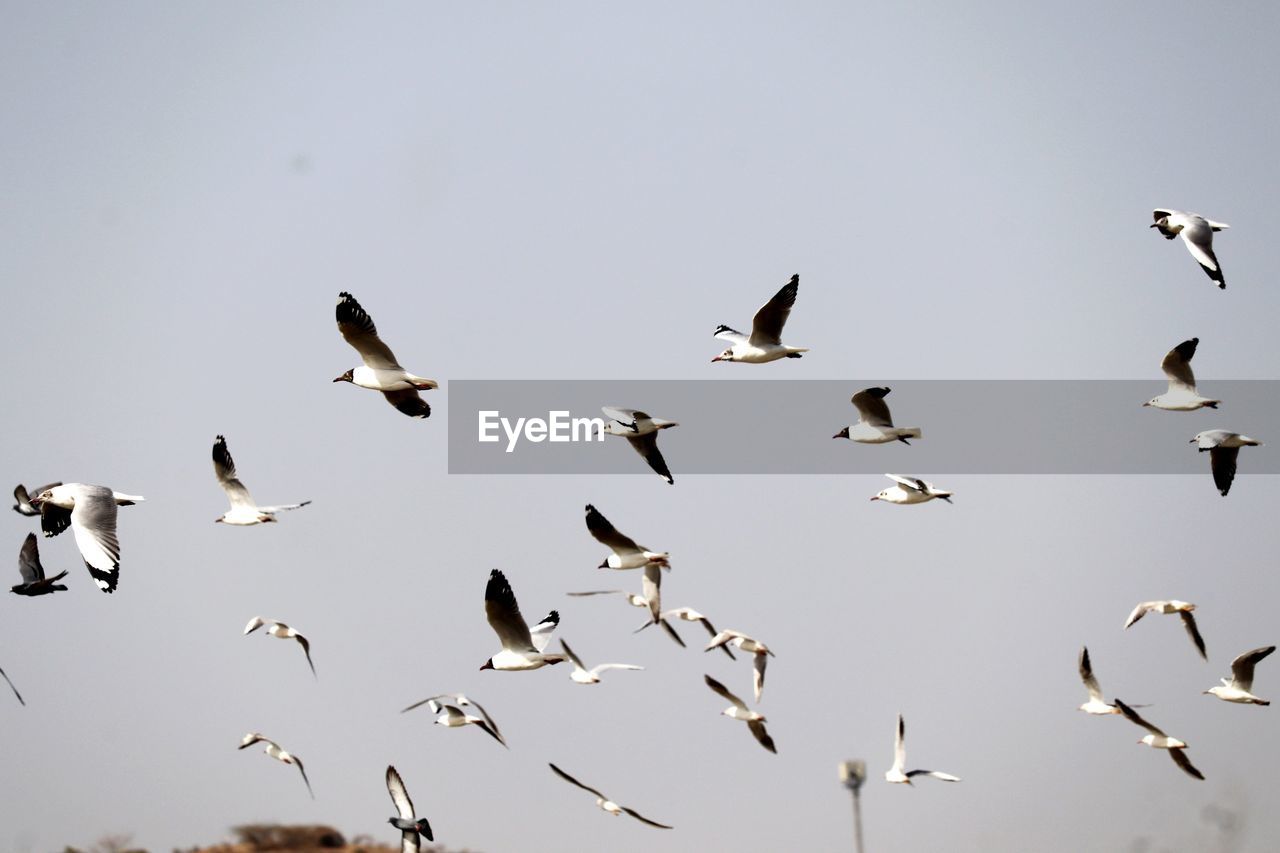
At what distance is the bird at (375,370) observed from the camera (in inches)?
866

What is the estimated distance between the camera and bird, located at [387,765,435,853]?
2264 cm

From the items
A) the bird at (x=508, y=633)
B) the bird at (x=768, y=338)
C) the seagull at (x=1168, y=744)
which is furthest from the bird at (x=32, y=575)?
the seagull at (x=1168, y=744)

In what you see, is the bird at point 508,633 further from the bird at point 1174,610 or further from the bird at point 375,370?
the bird at point 1174,610

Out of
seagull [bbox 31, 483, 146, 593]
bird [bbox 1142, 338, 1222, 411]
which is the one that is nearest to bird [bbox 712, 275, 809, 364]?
bird [bbox 1142, 338, 1222, 411]

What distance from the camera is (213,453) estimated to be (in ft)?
86.5

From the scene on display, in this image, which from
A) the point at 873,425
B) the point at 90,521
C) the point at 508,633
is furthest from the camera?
the point at 873,425

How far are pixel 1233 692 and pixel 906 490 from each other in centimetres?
536

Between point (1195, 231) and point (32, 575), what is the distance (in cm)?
1639

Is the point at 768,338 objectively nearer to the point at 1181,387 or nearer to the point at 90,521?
the point at 1181,387

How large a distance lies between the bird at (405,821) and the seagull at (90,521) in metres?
5.20

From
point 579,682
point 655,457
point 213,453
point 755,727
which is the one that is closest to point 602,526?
point 655,457

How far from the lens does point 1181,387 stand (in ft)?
81.0

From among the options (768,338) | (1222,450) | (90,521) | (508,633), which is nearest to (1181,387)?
(1222,450)

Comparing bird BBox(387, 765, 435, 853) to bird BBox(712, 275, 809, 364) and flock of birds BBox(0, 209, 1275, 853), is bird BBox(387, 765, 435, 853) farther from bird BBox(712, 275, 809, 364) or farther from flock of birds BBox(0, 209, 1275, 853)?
bird BBox(712, 275, 809, 364)
